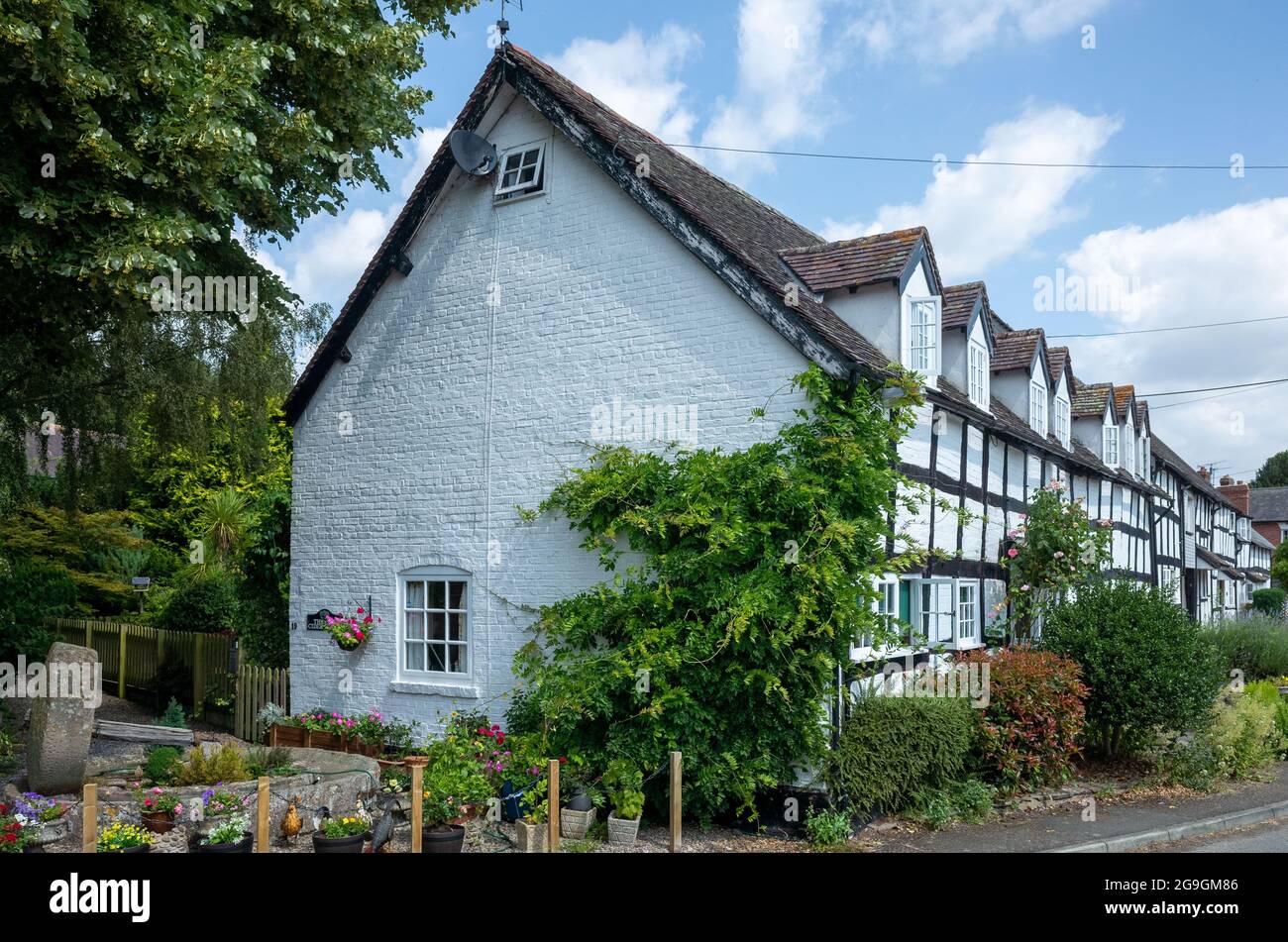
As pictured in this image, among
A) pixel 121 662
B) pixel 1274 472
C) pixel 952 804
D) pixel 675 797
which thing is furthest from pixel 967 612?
pixel 1274 472

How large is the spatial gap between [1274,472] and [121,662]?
297 ft

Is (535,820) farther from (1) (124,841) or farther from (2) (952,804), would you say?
(2) (952,804)

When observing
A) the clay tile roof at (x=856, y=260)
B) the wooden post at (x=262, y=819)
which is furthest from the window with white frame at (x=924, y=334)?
the wooden post at (x=262, y=819)

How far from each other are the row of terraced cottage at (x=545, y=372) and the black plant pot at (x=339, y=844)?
405 centimetres

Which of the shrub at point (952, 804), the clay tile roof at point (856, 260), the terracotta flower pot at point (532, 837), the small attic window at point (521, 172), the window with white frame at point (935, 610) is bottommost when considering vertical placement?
the shrub at point (952, 804)

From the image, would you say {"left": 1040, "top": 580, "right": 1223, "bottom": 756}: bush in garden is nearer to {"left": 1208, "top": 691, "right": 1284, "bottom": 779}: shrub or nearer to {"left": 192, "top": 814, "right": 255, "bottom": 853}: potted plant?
{"left": 1208, "top": 691, "right": 1284, "bottom": 779}: shrub

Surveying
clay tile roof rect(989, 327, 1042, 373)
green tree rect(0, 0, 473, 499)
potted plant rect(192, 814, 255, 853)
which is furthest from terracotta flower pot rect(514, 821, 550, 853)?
clay tile roof rect(989, 327, 1042, 373)

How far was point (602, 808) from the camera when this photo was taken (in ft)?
32.9

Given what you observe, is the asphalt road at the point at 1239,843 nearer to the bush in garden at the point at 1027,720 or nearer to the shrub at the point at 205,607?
the bush in garden at the point at 1027,720

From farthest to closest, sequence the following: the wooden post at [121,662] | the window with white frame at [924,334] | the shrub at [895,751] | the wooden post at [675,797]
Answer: the wooden post at [121,662]
the window with white frame at [924,334]
the shrub at [895,751]
the wooden post at [675,797]

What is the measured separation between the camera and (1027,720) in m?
→ 11.7

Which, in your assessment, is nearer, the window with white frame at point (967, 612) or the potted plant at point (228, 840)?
the potted plant at point (228, 840)

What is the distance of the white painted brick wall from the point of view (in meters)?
11.6

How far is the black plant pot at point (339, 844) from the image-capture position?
8.22 m
